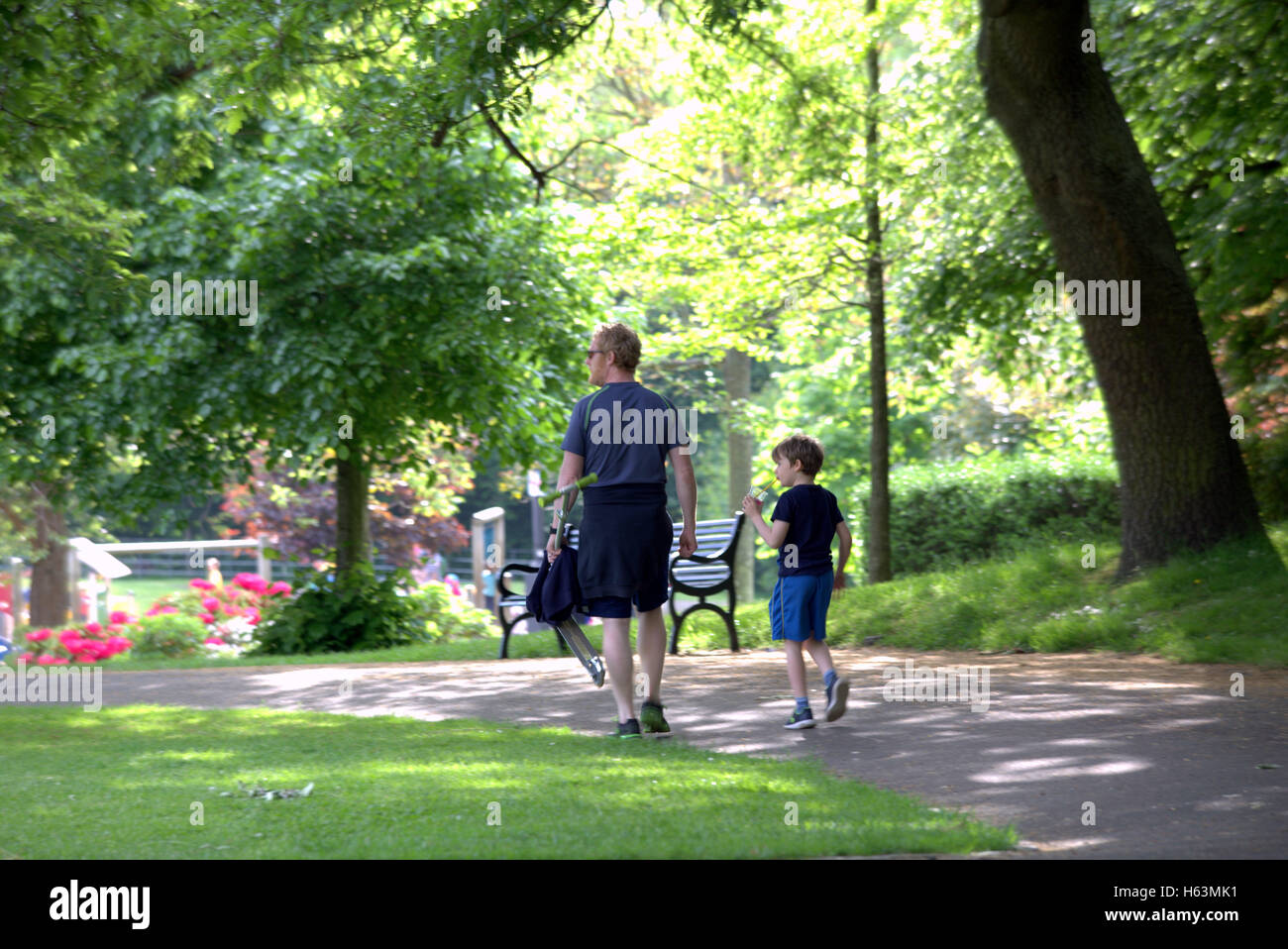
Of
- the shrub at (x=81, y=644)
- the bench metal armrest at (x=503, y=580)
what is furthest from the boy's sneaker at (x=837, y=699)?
the shrub at (x=81, y=644)

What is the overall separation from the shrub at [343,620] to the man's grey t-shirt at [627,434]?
8201 millimetres

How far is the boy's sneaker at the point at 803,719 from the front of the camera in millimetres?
7074

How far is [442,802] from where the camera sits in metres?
5.12

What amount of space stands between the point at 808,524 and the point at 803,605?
0.42m

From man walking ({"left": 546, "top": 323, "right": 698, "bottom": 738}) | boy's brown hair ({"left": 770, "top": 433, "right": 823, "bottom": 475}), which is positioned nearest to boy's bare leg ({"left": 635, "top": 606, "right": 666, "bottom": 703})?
man walking ({"left": 546, "top": 323, "right": 698, "bottom": 738})

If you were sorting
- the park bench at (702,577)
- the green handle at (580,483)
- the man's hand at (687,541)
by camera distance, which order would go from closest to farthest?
the green handle at (580,483)
the man's hand at (687,541)
the park bench at (702,577)

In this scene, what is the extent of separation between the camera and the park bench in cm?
1138

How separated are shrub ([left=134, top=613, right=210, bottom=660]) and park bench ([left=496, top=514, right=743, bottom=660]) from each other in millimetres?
4973

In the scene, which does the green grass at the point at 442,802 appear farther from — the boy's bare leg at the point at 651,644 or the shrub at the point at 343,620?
the shrub at the point at 343,620

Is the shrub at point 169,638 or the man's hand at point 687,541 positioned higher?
the man's hand at point 687,541

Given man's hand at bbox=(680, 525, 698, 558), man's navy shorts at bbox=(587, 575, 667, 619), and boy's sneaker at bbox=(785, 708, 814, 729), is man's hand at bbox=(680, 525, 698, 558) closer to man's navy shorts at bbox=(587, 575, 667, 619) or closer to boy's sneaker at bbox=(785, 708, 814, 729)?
man's navy shorts at bbox=(587, 575, 667, 619)

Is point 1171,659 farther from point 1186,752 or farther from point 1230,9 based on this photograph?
point 1230,9

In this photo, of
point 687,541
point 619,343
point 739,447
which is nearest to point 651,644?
point 687,541
